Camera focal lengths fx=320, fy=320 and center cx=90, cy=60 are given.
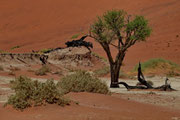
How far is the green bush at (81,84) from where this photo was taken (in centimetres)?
1044

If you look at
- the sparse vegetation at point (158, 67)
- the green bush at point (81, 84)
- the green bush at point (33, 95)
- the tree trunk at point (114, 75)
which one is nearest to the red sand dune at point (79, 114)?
the green bush at point (33, 95)

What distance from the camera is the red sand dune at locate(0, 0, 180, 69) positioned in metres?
41.6

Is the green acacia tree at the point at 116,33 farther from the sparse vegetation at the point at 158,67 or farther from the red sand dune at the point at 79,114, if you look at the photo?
the sparse vegetation at the point at 158,67

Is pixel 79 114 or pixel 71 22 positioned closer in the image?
pixel 79 114

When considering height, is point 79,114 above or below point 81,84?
below

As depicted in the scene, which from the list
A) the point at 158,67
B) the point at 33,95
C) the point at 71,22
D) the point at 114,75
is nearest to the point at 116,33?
the point at 114,75

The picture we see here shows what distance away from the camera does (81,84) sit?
34.2ft

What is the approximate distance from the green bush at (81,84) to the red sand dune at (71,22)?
24.0 metres

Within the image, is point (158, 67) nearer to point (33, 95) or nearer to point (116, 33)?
point (116, 33)

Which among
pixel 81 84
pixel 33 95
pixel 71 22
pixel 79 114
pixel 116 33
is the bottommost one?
pixel 79 114

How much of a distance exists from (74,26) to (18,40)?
11.1 m

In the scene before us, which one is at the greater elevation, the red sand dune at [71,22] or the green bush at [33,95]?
the red sand dune at [71,22]

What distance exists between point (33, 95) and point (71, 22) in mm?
59136

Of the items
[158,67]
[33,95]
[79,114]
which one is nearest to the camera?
[79,114]
